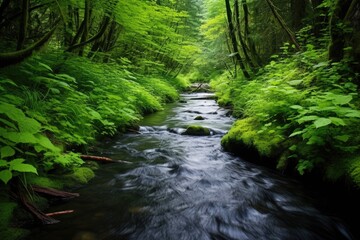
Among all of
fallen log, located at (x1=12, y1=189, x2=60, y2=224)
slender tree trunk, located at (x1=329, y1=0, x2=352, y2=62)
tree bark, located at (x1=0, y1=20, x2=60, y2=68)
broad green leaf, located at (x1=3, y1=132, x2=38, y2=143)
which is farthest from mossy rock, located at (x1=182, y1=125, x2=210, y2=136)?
broad green leaf, located at (x1=3, y1=132, x2=38, y2=143)

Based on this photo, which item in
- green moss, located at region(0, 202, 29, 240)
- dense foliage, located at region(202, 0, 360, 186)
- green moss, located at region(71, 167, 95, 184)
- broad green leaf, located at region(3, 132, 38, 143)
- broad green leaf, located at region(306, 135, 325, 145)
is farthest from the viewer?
green moss, located at region(71, 167, 95, 184)

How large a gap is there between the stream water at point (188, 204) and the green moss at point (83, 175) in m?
0.11

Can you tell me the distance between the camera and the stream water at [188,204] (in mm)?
2717

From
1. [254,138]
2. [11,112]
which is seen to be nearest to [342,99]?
[254,138]

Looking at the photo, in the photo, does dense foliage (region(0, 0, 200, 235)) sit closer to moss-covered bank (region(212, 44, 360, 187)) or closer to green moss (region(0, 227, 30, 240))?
green moss (region(0, 227, 30, 240))

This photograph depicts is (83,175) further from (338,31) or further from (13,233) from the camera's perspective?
(338,31)

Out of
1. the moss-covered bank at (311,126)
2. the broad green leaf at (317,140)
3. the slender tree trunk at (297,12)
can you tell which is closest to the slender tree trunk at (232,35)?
the slender tree trunk at (297,12)

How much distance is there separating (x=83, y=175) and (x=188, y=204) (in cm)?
169

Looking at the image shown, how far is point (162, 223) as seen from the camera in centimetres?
287

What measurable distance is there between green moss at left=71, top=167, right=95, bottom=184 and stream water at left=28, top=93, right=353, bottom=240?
11cm

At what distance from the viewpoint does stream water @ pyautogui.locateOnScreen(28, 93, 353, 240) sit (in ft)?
8.91

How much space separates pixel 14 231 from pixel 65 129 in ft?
6.02

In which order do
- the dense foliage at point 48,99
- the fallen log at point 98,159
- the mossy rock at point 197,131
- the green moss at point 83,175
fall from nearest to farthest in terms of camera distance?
the dense foliage at point 48,99
the green moss at point 83,175
the fallen log at point 98,159
the mossy rock at point 197,131

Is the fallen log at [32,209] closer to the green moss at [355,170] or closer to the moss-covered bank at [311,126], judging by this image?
the moss-covered bank at [311,126]
